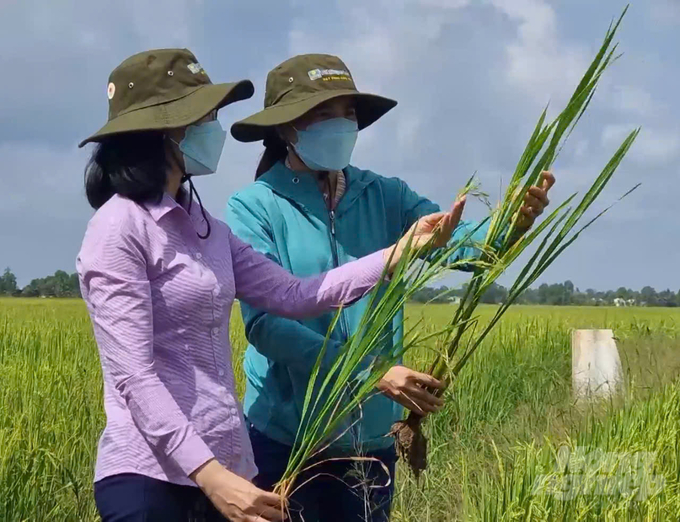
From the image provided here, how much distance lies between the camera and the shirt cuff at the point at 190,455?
5.60 ft

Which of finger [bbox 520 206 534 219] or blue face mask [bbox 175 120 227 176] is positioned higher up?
blue face mask [bbox 175 120 227 176]

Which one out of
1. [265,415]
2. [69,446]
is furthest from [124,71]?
[69,446]

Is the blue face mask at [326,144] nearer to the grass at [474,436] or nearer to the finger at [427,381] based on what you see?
the grass at [474,436]

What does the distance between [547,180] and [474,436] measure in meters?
3.19

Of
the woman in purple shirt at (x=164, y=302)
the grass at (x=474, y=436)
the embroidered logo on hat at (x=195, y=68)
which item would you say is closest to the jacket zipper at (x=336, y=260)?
the grass at (x=474, y=436)

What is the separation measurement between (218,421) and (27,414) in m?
2.24

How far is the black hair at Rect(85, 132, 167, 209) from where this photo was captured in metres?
1.87

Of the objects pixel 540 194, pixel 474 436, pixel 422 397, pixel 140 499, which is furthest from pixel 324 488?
pixel 474 436

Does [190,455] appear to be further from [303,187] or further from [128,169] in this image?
[303,187]

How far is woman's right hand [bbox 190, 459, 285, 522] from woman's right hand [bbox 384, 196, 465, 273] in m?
0.59

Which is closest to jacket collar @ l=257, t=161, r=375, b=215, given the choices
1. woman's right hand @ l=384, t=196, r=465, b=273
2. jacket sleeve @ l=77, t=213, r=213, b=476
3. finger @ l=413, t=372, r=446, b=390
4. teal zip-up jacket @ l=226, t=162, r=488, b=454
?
teal zip-up jacket @ l=226, t=162, r=488, b=454

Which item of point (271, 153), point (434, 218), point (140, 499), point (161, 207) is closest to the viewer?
point (140, 499)

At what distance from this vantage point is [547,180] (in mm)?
2047

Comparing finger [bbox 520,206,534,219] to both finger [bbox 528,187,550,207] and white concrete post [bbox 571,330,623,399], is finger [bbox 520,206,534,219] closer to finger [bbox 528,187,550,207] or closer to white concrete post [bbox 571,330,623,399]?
finger [bbox 528,187,550,207]
